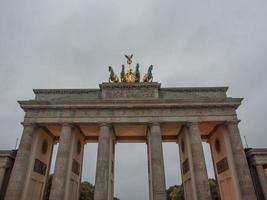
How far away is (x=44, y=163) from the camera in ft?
96.1

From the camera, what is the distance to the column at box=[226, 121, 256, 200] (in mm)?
22652

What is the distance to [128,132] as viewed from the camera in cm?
3175

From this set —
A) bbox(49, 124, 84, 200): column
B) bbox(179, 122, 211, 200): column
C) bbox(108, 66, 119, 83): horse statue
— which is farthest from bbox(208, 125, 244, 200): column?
bbox(49, 124, 84, 200): column

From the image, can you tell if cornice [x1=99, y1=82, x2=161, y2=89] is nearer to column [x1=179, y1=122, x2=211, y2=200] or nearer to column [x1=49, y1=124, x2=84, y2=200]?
column [x1=49, y1=124, x2=84, y2=200]

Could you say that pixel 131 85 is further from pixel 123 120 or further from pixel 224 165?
pixel 224 165

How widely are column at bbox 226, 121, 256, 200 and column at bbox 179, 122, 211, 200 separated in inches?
148

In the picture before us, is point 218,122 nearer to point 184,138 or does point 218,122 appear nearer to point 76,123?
point 184,138

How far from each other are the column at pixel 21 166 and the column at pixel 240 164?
24234 mm

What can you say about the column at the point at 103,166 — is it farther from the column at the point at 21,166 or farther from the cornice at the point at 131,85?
the column at the point at 21,166

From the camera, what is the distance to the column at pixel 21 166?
22734 millimetres

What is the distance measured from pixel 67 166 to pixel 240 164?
65.9 feet

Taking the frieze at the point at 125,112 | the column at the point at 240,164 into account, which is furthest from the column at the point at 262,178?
the frieze at the point at 125,112

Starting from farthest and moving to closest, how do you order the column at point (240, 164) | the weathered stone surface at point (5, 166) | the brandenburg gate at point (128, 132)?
the weathered stone surface at point (5, 166), the brandenburg gate at point (128, 132), the column at point (240, 164)

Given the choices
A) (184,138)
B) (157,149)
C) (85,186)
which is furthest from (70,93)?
(85,186)
